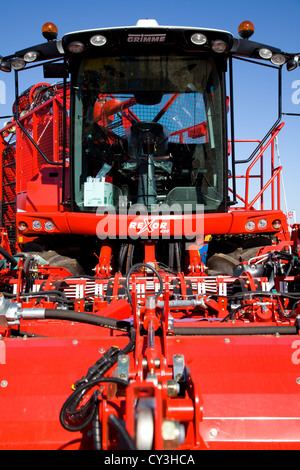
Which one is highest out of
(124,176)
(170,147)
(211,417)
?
(170,147)

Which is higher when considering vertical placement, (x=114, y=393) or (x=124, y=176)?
(x=124, y=176)

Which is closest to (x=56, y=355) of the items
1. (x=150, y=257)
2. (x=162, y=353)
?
(x=162, y=353)

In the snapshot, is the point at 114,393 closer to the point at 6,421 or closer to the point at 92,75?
the point at 6,421

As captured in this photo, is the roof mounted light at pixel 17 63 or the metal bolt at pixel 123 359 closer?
the metal bolt at pixel 123 359

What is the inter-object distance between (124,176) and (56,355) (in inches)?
116

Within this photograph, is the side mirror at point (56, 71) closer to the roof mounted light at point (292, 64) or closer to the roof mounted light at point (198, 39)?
the roof mounted light at point (198, 39)

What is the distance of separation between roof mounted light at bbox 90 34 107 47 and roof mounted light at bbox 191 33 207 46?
2.81ft

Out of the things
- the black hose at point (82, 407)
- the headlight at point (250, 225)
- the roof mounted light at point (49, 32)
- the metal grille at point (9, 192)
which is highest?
the roof mounted light at point (49, 32)

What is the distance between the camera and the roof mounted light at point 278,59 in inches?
166

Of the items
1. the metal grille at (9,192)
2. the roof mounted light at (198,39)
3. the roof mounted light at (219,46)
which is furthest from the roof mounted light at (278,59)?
the metal grille at (9,192)

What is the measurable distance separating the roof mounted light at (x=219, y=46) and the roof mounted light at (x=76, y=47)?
4.19 ft

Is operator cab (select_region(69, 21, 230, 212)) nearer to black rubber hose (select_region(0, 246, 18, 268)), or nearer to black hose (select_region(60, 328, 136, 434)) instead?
black rubber hose (select_region(0, 246, 18, 268))

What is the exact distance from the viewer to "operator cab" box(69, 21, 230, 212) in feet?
14.7

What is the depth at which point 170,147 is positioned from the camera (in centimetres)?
488
